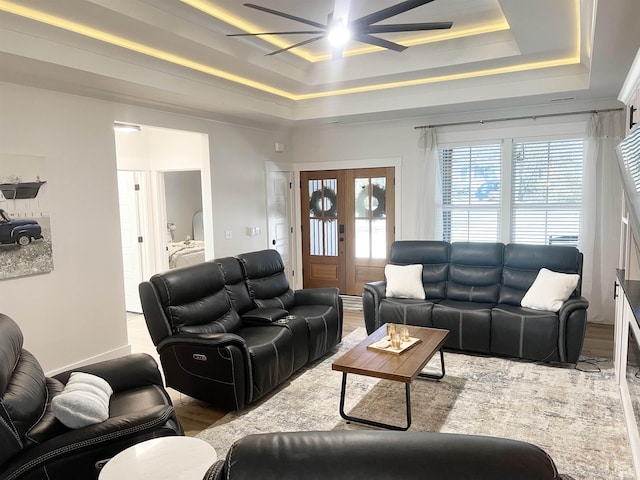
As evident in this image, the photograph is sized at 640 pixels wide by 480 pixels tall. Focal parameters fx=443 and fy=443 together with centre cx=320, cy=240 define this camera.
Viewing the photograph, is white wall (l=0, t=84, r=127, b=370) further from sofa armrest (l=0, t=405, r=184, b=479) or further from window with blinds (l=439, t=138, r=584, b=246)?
window with blinds (l=439, t=138, r=584, b=246)

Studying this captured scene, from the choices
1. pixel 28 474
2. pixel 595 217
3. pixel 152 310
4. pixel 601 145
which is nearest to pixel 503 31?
pixel 601 145

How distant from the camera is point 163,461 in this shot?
5.77 feet

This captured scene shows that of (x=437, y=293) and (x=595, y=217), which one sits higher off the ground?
(x=595, y=217)

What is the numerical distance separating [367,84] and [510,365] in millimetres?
3384

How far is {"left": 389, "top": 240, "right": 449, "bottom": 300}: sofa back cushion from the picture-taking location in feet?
16.1

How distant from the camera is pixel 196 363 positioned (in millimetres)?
3270

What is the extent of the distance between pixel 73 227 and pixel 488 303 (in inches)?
159

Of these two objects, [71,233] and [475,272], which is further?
[475,272]

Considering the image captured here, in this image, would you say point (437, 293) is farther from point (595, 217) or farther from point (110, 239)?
point (110, 239)

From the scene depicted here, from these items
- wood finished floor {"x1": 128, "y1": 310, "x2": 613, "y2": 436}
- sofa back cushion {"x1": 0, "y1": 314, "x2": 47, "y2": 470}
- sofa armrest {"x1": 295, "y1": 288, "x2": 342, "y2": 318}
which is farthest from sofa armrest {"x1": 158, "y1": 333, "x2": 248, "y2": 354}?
sofa armrest {"x1": 295, "y1": 288, "x2": 342, "y2": 318}

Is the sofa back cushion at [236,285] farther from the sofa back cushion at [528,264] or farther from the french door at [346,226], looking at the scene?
the french door at [346,226]

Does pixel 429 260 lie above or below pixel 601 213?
below

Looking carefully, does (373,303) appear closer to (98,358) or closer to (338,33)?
(98,358)

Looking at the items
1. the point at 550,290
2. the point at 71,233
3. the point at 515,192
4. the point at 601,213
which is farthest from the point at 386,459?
the point at 515,192
